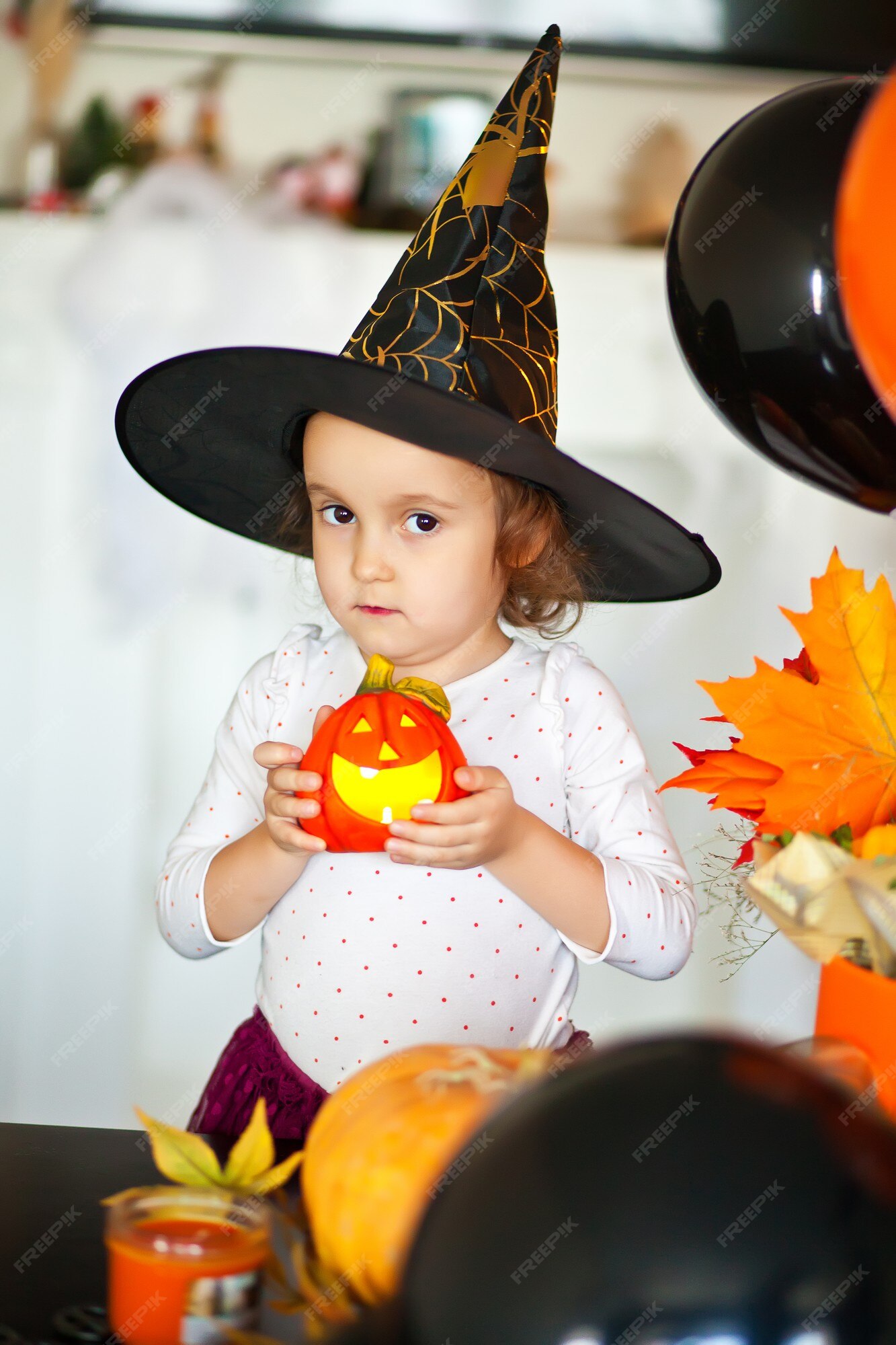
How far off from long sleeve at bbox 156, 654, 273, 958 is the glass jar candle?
56cm

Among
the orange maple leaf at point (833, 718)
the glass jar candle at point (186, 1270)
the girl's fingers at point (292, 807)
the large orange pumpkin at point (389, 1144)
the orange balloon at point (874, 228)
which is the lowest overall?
the glass jar candle at point (186, 1270)

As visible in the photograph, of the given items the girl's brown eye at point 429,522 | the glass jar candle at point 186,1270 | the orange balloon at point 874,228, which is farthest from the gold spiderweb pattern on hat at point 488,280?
the glass jar candle at point 186,1270

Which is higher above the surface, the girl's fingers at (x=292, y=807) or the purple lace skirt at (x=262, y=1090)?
the girl's fingers at (x=292, y=807)

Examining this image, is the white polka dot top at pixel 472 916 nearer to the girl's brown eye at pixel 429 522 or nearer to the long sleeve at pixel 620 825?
the long sleeve at pixel 620 825

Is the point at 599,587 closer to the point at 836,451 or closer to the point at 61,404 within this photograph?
the point at 836,451

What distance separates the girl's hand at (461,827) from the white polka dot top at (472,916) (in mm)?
178

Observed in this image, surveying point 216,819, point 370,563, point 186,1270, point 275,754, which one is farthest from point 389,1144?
point 216,819

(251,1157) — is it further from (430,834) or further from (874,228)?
(874,228)

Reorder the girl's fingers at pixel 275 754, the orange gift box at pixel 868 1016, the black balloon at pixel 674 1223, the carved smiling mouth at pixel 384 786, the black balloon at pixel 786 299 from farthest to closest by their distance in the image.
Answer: the girl's fingers at pixel 275 754 < the carved smiling mouth at pixel 384 786 < the black balloon at pixel 786 299 < the orange gift box at pixel 868 1016 < the black balloon at pixel 674 1223

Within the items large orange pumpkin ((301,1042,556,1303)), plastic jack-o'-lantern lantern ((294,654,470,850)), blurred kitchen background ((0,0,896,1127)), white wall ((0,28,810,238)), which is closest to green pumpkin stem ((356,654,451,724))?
plastic jack-o'-lantern lantern ((294,654,470,850))

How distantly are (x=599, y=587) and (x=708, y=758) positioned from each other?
543 millimetres

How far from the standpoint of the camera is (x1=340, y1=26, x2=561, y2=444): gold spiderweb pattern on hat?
904 millimetres

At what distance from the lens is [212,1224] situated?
0.46 meters

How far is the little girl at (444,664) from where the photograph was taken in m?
0.91
